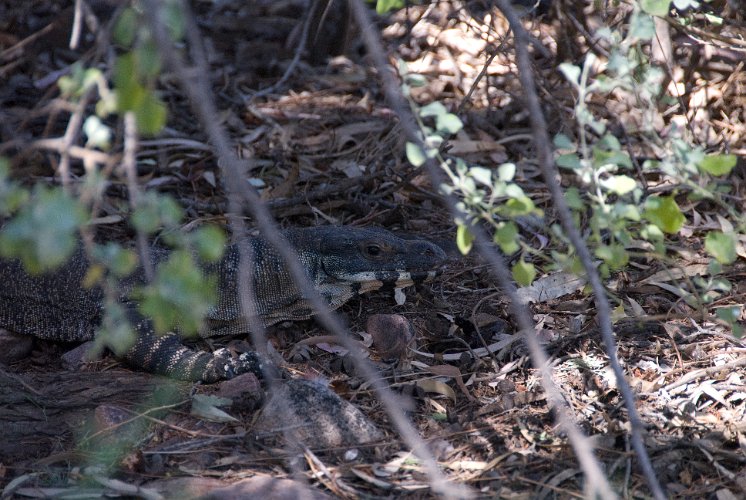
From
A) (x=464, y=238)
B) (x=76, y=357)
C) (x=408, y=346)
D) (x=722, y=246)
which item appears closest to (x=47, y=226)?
(x=464, y=238)

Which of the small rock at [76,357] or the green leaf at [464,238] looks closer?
the green leaf at [464,238]

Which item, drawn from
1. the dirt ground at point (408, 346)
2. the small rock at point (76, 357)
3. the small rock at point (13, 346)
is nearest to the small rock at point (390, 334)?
the dirt ground at point (408, 346)

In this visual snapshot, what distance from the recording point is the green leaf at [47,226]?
7.02ft

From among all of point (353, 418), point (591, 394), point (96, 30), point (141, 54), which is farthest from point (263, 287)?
point (141, 54)

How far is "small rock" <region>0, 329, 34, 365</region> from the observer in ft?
17.8

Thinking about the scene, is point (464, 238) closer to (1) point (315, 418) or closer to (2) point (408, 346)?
(1) point (315, 418)

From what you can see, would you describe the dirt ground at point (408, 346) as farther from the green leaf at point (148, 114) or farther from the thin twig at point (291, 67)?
the green leaf at point (148, 114)

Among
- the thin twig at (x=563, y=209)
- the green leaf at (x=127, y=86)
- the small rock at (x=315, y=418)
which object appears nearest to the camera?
the green leaf at (x=127, y=86)

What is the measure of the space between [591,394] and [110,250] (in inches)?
111

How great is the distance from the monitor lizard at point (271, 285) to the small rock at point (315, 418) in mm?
1502

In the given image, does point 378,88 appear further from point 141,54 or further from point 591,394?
point 141,54

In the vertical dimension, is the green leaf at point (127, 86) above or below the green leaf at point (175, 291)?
above

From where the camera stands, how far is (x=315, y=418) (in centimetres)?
400

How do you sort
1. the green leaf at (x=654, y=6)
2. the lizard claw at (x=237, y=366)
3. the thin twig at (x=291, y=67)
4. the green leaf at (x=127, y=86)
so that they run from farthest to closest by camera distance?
the thin twig at (x=291, y=67), the lizard claw at (x=237, y=366), the green leaf at (x=654, y=6), the green leaf at (x=127, y=86)
